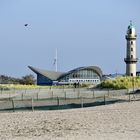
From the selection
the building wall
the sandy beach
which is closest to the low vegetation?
the building wall

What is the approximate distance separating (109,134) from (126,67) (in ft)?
301

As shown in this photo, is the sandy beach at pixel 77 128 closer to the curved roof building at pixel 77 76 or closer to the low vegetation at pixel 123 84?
the low vegetation at pixel 123 84

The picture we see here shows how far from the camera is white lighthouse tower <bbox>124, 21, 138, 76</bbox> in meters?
105

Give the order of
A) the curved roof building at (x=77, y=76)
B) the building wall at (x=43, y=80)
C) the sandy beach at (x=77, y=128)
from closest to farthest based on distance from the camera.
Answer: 1. the sandy beach at (x=77, y=128)
2. the curved roof building at (x=77, y=76)
3. the building wall at (x=43, y=80)

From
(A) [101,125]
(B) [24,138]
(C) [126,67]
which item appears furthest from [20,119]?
(C) [126,67]

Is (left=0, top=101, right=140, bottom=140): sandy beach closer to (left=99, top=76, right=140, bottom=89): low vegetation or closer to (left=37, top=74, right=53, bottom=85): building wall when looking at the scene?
(left=99, top=76, right=140, bottom=89): low vegetation

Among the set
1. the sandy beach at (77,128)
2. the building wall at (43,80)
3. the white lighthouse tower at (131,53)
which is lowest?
the sandy beach at (77,128)

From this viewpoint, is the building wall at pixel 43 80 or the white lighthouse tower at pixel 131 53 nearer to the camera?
the white lighthouse tower at pixel 131 53

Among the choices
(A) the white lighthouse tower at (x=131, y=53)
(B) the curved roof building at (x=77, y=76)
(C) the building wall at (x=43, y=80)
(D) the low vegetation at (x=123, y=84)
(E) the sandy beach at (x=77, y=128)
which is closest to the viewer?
(E) the sandy beach at (x=77, y=128)

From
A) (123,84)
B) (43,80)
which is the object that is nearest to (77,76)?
(43,80)

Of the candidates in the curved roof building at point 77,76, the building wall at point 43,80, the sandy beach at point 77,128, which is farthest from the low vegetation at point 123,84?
the sandy beach at point 77,128

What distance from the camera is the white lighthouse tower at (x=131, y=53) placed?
105 meters

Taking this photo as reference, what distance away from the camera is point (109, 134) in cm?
1664

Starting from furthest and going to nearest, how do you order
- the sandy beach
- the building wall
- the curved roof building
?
the building wall < the curved roof building < the sandy beach
